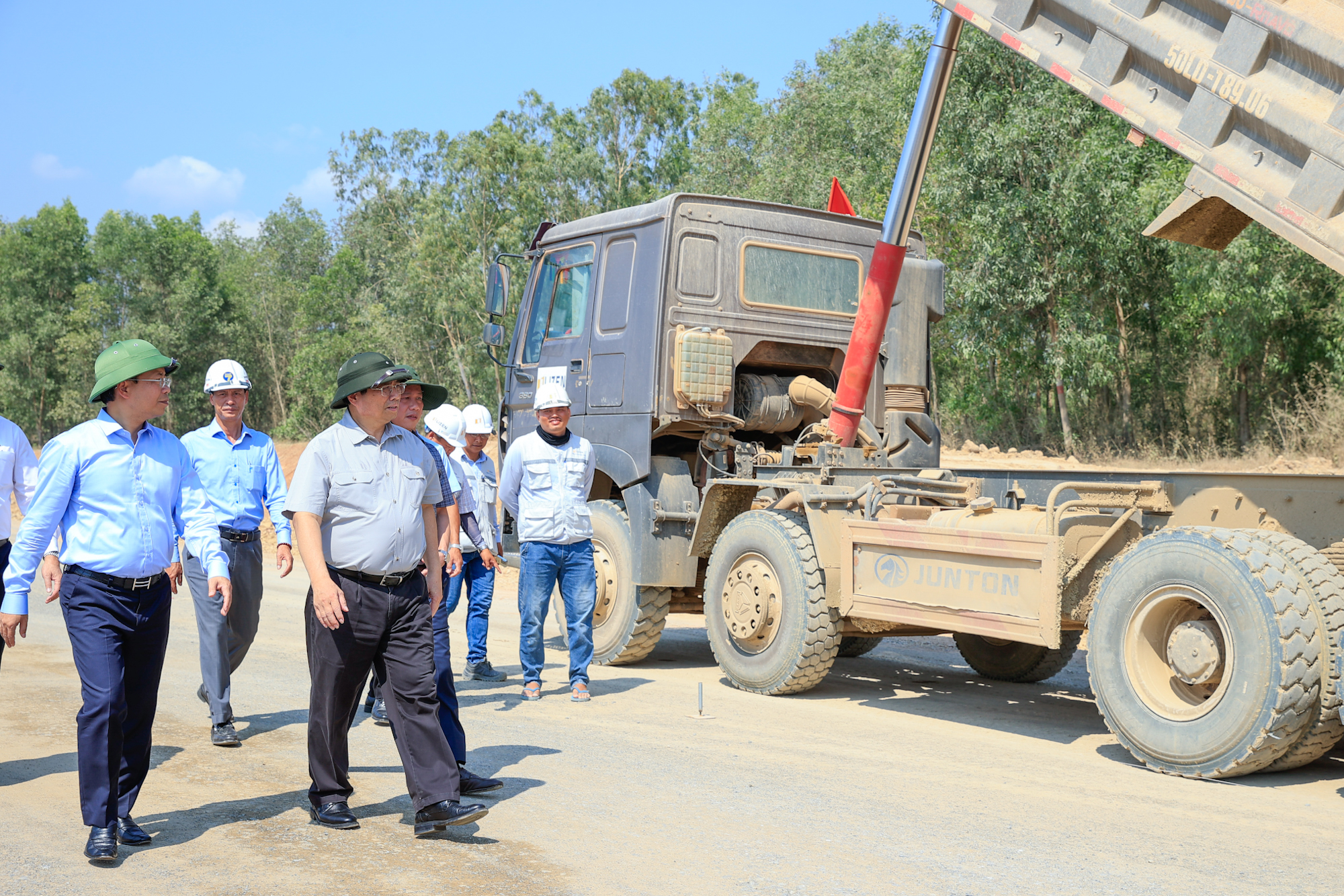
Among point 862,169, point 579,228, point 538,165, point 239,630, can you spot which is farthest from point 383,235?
point 239,630

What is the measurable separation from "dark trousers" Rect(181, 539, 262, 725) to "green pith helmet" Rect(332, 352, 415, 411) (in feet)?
6.77

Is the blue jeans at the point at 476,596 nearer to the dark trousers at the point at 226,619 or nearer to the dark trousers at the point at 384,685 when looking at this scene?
the dark trousers at the point at 226,619

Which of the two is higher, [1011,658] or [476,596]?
[476,596]

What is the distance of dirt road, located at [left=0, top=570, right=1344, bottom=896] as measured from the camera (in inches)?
164

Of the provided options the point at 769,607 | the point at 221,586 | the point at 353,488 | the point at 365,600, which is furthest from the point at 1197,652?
the point at 221,586

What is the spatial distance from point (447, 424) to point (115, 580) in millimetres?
3384

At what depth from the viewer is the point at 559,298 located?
9961mm

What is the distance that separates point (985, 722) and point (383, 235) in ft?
160

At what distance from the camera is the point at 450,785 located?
15.0 ft

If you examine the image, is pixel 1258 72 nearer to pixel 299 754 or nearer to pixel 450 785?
pixel 450 785

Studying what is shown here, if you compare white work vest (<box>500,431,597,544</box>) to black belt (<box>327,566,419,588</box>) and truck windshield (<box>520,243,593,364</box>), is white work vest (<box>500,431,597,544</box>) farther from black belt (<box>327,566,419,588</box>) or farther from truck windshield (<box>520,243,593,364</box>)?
black belt (<box>327,566,419,588</box>)

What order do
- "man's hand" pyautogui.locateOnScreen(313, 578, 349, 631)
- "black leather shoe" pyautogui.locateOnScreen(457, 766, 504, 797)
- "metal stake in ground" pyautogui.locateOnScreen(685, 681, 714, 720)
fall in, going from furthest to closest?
"metal stake in ground" pyautogui.locateOnScreen(685, 681, 714, 720), "black leather shoe" pyautogui.locateOnScreen(457, 766, 504, 797), "man's hand" pyautogui.locateOnScreen(313, 578, 349, 631)

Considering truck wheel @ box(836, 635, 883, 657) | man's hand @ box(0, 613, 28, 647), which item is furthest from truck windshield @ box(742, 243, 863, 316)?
man's hand @ box(0, 613, 28, 647)

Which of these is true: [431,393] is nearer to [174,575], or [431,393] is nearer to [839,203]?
[174,575]
